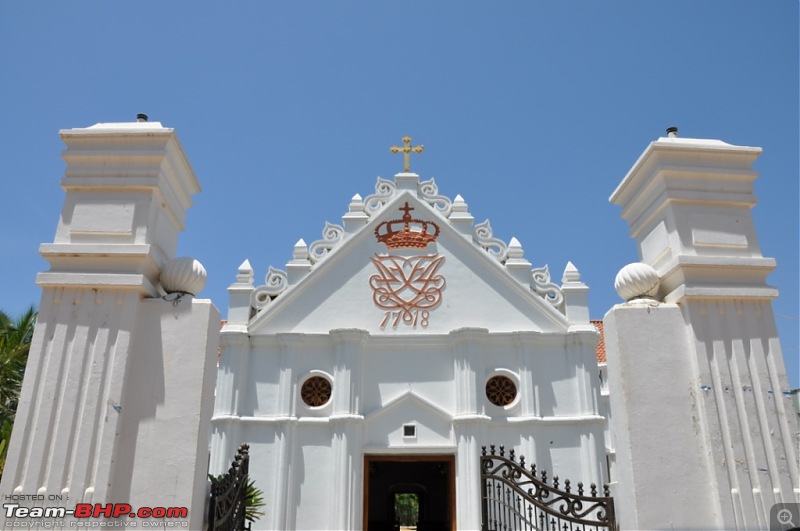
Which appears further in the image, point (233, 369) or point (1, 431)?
point (233, 369)

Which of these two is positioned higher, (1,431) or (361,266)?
(361,266)

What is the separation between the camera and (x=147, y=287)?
537 cm

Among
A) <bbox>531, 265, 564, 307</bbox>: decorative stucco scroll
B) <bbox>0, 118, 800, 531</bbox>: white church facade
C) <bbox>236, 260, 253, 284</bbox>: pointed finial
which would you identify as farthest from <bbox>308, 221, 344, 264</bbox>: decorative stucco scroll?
<bbox>0, 118, 800, 531</bbox>: white church facade

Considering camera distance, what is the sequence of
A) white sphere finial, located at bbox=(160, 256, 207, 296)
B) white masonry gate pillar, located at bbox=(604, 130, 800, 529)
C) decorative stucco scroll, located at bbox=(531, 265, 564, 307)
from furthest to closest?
decorative stucco scroll, located at bbox=(531, 265, 564, 307), white sphere finial, located at bbox=(160, 256, 207, 296), white masonry gate pillar, located at bbox=(604, 130, 800, 529)

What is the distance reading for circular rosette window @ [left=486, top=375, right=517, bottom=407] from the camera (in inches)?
566

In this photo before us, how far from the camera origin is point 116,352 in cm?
518

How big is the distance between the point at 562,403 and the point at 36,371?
11.5 meters

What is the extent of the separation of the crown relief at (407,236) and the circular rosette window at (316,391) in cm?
234

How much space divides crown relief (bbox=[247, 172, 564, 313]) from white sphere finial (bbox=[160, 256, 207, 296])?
9936mm

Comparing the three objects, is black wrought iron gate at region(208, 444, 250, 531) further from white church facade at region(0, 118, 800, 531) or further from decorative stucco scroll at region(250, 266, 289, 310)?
decorative stucco scroll at region(250, 266, 289, 310)

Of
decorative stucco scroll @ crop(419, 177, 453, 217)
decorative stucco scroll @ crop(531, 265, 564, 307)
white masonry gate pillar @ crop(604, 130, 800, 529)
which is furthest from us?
decorative stucco scroll @ crop(419, 177, 453, 217)

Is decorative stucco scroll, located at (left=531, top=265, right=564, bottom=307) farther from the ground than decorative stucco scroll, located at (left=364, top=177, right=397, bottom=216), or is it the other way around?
decorative stucco scroll, located at (left=364, top=177, right=397, bottom=216)

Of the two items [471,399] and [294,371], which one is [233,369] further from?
[471,399]

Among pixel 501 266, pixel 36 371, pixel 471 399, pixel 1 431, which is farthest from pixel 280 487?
pixel 36 371
